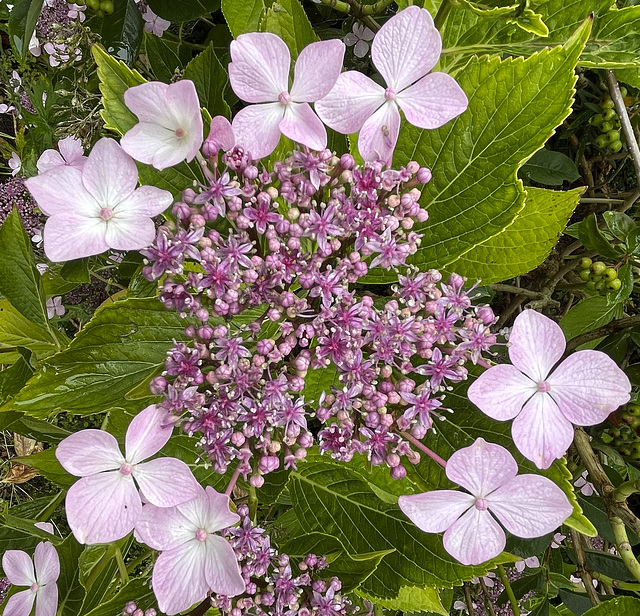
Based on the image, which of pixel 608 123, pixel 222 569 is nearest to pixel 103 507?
pixel 222 569

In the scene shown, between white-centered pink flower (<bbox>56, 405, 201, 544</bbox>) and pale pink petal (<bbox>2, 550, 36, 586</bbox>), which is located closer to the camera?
white-centered pink flower (<bbox>56, 405, 201, 544</bbox>)

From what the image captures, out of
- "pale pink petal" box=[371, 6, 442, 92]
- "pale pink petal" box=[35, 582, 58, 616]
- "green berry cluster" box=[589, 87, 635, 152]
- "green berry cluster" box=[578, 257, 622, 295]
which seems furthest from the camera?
"green berry cluster" box=[589, 87, 635, 152]

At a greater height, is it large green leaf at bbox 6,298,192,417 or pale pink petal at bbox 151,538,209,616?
large green leaf at bbox 6,298,192,417

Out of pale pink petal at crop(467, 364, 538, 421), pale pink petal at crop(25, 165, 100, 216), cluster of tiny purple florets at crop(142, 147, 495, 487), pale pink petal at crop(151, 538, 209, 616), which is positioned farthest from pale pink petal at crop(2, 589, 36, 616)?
pale pink petal at crop(467, 364, 538, 421)

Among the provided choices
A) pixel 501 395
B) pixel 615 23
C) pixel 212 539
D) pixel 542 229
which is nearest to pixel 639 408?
pixel 542 229

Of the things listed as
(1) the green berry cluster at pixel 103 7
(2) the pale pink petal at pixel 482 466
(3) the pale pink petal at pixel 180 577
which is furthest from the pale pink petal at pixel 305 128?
(1) the green berry cluster at pixel 103 7

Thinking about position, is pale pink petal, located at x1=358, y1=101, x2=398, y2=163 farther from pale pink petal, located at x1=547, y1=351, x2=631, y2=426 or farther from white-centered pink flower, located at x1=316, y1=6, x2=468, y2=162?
pale pink petal, located at x1=547, y1=351, x2=631, y2=426

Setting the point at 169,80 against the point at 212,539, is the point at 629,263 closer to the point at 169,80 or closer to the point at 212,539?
the point at 212,539
